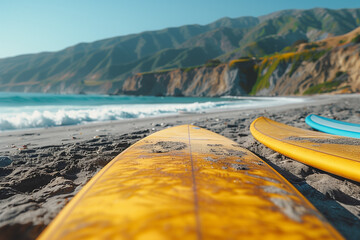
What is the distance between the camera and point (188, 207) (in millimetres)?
1023

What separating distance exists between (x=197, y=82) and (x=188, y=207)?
59.0 meters

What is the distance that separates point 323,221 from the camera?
98 cm

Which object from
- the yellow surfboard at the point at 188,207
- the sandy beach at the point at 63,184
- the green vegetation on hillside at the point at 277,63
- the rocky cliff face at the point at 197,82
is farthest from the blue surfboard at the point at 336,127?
the rocky cliff face at the point at 197,82

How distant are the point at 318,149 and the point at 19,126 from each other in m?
7.10

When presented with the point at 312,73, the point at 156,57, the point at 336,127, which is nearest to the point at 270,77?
the point at 312,73

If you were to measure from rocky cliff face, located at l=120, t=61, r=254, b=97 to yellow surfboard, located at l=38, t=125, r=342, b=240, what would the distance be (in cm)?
5075

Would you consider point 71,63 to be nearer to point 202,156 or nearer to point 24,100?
point 24,100

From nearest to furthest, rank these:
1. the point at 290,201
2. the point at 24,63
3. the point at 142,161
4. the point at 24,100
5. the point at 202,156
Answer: the point at 290,201 → the point at 142,161 → the point at 202,156 → the point at 24,100 → the point at 24,63

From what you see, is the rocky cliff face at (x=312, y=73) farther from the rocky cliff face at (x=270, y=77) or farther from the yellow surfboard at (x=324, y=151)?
the yellow surfboard at (x=324, y=151)

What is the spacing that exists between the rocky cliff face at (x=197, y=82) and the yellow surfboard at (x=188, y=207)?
50.8 m

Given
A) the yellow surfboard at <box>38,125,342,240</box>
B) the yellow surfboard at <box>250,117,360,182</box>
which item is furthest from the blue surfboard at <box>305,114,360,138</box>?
the yellow surfboard at <box>38,125,342,240</box>

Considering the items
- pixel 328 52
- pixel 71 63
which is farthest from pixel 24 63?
pixel 328 52

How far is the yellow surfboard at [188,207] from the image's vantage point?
2.82ft

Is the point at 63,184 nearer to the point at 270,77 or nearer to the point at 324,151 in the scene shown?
the point at 324,151
